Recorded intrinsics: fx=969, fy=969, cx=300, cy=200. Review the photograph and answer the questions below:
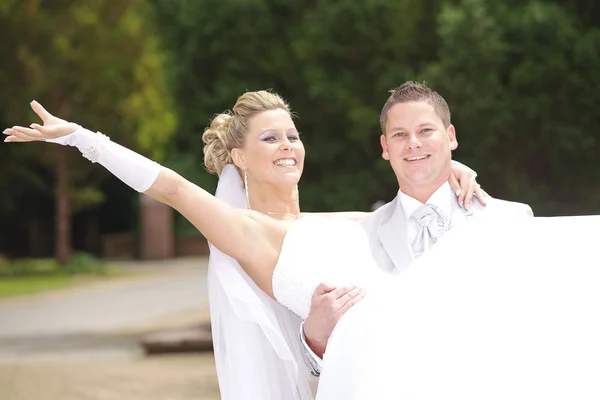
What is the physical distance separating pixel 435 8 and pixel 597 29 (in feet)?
9.63

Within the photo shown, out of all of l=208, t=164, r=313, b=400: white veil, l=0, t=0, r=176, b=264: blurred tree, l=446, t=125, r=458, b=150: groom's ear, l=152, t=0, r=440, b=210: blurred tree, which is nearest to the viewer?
l=446, t=125, r=458, b=150: groom's ear

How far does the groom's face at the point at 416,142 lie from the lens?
11.5ft

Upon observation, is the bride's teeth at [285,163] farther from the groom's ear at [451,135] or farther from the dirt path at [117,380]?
the dirt path at [117,380]

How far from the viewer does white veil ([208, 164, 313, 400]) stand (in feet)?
12.3

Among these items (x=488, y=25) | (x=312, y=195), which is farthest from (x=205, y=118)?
(x=488, y=25)

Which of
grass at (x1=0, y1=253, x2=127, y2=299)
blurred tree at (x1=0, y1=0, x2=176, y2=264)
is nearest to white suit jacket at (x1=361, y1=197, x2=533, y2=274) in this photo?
grass at (x1=0, y1=253, x2=127, y2=299)

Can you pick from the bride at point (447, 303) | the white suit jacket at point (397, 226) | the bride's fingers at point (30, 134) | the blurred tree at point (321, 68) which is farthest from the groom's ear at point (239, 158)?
the blurred tree at point (321, 68)

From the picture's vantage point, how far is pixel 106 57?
2673 centimetres

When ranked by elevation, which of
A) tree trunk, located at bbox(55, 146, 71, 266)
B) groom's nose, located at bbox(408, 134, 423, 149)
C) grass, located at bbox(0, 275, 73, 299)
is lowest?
grass, located at bbox(0, 275, 73, 299)

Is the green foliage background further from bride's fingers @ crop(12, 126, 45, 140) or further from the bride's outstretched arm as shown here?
bride's fingers @ crop(12, 126, 45, 140)

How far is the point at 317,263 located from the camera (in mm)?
3541

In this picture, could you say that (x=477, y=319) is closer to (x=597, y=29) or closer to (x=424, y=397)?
(x=424, y=397)

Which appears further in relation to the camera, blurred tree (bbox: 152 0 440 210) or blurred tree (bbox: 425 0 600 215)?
blurred tree (bbox: 152 0 440 210)

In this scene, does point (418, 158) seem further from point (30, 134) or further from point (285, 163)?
point (30, 134)
